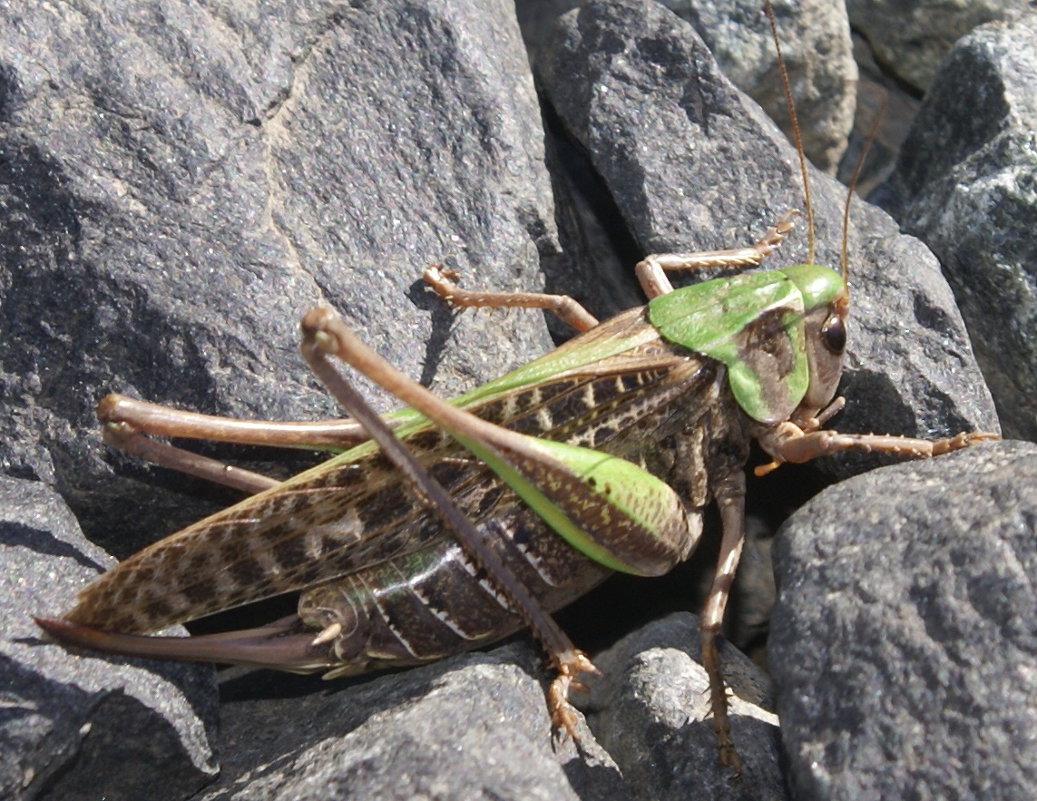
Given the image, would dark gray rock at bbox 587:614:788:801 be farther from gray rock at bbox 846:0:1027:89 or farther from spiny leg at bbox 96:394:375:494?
gray rock at bbox 846:0:1027:89

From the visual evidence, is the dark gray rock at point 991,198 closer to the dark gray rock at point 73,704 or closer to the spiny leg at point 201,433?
the spiny leg at point 201,433

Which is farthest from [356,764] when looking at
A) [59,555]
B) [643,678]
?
[59,555]

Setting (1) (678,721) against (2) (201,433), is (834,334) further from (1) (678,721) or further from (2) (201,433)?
(2) (201,433)

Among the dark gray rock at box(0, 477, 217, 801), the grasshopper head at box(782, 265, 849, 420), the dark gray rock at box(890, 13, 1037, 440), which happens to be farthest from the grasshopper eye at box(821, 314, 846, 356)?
the dark gray rock at box(0, 477, 217, 801)

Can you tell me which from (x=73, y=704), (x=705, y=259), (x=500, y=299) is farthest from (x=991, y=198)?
(x=73, y=704)

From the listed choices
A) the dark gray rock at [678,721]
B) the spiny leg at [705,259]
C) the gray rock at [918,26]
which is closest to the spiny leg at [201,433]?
the dark gray rock at [678,721]
